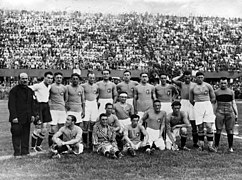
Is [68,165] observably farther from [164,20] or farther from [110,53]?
[164,20]

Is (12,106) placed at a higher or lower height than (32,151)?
higher

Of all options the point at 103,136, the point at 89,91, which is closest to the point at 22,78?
the point at 89,91

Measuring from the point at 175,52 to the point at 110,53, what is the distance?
20.7ft

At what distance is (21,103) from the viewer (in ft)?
27.8

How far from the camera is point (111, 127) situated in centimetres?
891

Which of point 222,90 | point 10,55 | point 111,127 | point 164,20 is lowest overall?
point 111,127

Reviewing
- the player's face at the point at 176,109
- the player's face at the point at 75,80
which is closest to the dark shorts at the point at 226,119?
the player's face at the point at 176,109

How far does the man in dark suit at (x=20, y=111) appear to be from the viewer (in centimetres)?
834

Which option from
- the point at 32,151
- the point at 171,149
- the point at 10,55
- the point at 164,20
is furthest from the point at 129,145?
the point at 164,20

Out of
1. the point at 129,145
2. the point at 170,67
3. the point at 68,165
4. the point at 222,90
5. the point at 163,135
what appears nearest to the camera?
the point at 68,165

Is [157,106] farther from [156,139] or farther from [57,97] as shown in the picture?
[57,97]

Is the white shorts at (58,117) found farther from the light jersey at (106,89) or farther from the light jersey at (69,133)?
the light jersey at (106,89)

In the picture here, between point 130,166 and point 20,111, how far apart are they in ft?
9.02

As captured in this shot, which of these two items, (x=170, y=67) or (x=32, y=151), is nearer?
(x=32, y=151)
